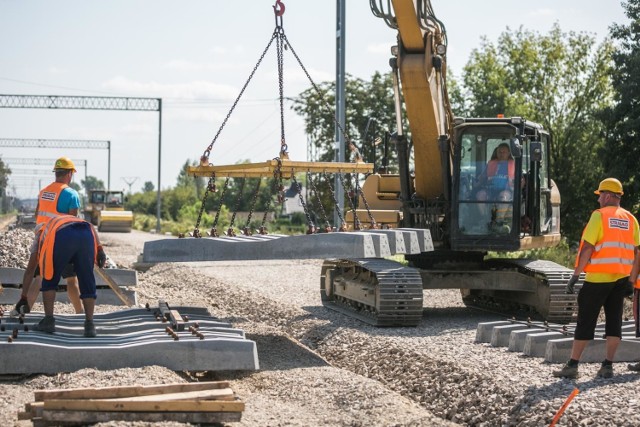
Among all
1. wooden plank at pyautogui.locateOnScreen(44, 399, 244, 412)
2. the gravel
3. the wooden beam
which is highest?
the wooden beam

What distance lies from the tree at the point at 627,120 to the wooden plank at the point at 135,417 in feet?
72.7

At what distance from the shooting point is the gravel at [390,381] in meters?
8.70

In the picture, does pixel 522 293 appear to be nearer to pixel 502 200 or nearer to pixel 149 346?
pixel 502 200

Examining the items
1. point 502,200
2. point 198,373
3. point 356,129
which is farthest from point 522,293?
point 356,129

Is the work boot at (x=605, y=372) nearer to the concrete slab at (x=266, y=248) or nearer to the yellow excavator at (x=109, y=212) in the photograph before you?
the concrete slab at (x=266, y=248)

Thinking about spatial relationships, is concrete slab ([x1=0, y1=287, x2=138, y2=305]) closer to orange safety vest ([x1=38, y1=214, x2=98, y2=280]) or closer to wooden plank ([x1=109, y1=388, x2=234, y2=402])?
orange safety vest ([x1=38, y1=214, x2=98, y2=280])

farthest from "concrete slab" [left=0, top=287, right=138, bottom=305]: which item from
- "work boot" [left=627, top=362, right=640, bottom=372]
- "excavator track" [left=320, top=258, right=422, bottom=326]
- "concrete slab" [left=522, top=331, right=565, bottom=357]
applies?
"work boot" [left=627, top=362, right=640, bottom=372]

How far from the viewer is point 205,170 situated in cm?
1327

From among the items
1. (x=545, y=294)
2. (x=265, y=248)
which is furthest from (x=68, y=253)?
(x=545, y=294)

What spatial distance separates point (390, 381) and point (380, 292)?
331cm

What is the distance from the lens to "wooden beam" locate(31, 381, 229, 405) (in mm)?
7727

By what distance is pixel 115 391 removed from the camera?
7.92 m

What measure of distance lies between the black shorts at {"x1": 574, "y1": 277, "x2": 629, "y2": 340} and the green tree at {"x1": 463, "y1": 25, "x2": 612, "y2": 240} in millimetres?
27444

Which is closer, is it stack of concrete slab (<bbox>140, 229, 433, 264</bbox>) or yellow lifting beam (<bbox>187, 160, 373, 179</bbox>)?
stack of concrete slab (<bbox>140, 229, 433, 264</bbox>)
